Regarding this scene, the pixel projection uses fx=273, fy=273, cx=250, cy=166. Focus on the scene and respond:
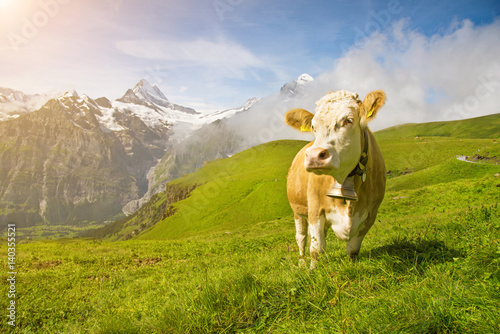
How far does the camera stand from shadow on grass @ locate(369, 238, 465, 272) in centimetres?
415

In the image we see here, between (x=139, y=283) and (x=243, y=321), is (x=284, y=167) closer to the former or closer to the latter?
(x=139, y=283)

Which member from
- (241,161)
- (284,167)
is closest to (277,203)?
(284,167)

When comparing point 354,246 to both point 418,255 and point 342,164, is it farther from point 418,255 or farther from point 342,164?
point 342,164

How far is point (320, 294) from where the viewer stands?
3.51 m

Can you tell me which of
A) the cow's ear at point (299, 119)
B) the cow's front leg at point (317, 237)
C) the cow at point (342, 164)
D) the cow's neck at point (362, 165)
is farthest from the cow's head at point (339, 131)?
the cow's front leg at point (317, 237)

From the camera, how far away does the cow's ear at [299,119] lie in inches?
200

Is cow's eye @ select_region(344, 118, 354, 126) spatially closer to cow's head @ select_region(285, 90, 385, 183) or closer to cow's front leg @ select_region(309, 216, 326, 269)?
cow's head @ select_region(285, 90, 385, 183)

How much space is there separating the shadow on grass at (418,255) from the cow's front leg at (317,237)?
0.85 meters

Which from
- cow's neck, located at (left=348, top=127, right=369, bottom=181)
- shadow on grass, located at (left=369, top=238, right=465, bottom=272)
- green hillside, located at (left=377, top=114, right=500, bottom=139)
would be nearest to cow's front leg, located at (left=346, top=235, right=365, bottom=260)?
shadow on grass, located at (left=369, top=238, right=465, bottom=272)

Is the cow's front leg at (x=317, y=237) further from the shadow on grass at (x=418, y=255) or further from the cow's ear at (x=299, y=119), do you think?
the cow's ear at (x=299, y=119)

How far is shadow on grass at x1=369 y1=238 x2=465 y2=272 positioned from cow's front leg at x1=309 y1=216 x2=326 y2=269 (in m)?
0.85

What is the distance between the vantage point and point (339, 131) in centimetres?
399

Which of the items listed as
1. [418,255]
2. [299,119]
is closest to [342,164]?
[299,119]

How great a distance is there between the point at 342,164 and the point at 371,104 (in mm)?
1044
